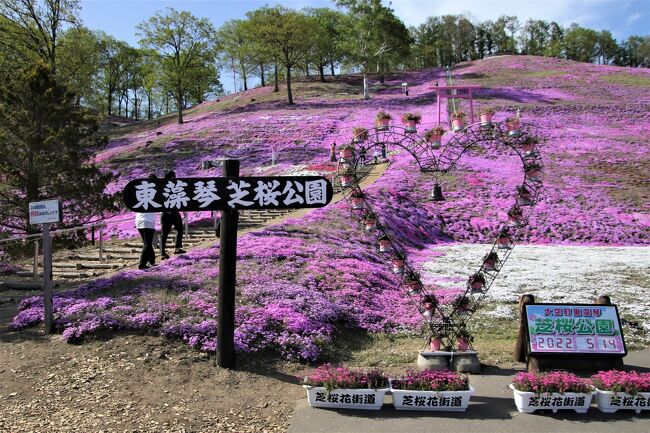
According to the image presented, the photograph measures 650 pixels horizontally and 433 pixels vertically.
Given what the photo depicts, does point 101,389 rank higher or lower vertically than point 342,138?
lower

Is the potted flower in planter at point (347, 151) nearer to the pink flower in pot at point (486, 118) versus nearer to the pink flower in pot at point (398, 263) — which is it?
the pink flower in pot at point (398, 263)

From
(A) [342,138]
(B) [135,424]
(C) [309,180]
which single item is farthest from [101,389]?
(A) [342,138]

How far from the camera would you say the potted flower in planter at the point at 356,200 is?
7536mm

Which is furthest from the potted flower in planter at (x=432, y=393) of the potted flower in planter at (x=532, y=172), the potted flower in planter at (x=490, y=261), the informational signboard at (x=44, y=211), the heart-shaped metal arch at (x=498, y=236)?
the informational signboard at (x=44, y=211)

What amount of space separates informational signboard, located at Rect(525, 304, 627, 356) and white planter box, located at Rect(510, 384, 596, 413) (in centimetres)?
117

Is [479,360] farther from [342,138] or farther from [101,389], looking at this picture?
[342,138]

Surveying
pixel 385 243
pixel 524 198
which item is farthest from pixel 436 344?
pixel 524 198

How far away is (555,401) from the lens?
18.6 ft

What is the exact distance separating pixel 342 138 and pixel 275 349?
1131 inches

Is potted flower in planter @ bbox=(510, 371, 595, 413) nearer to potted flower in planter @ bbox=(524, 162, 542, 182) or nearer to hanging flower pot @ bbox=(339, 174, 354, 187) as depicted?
potted flower in planter @ bbox=(524, 162, 542, 182)

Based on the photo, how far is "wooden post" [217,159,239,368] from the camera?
7062 millimetres

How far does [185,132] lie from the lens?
43.4m

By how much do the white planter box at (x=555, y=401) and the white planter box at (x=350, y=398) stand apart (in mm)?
1596

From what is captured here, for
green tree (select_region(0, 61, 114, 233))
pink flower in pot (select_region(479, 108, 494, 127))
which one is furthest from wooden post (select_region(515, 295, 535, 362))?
green tree (select_region(0, 61, 114, 233))
